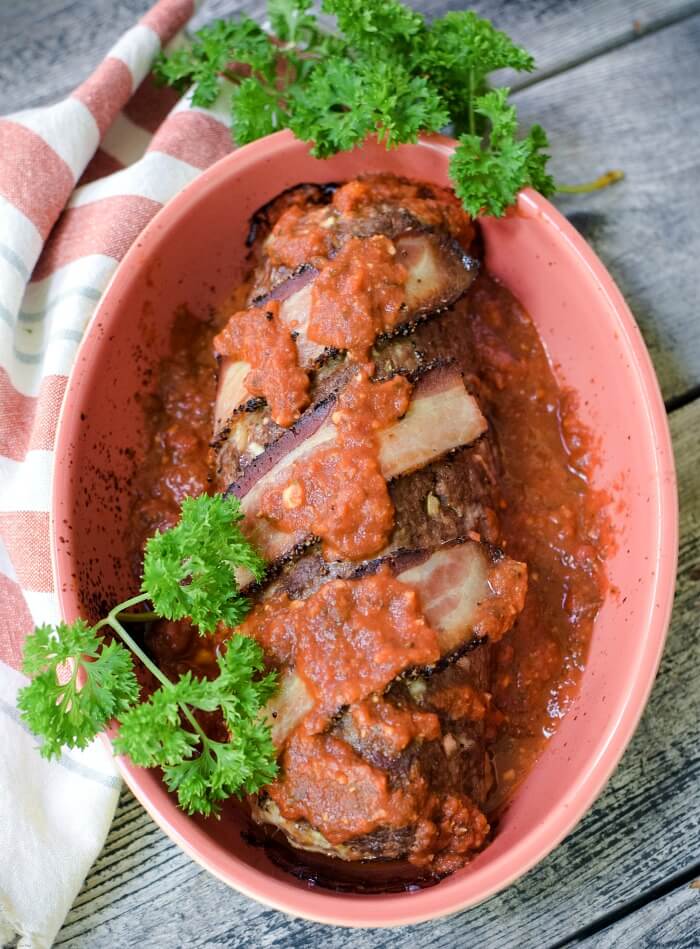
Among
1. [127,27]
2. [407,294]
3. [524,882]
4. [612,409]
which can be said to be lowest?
[524,882]

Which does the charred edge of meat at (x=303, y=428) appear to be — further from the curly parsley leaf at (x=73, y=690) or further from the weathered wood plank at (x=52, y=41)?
the weathered wood plank at (x=52, y=41)

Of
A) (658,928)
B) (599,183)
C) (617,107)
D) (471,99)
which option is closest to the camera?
(471,99)

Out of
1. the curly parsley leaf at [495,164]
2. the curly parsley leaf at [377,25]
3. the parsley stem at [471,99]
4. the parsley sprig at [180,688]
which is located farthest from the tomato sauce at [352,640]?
the curly parsley leaf at [377,25]

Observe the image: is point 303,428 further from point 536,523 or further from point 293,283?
point 536,523

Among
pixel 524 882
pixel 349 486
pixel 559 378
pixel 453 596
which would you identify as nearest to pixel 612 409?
pixel 559 378

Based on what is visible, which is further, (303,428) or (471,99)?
(471,99)

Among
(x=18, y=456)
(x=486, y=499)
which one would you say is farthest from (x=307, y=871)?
Answer: (x=18, y=456)

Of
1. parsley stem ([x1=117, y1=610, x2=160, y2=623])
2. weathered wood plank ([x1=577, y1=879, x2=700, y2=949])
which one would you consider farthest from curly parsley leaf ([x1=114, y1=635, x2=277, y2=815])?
weathered wood plank ([x1=577, y1=879, x2=700, y2=949])

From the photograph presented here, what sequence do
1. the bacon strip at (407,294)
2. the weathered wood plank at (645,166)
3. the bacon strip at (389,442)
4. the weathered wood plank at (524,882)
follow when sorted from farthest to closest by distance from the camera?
the weathered wood plank at (645,166) < the weathered wood plank at (524,882) < the bacon strip at (407,294) < the bacon strip at (389,442)
